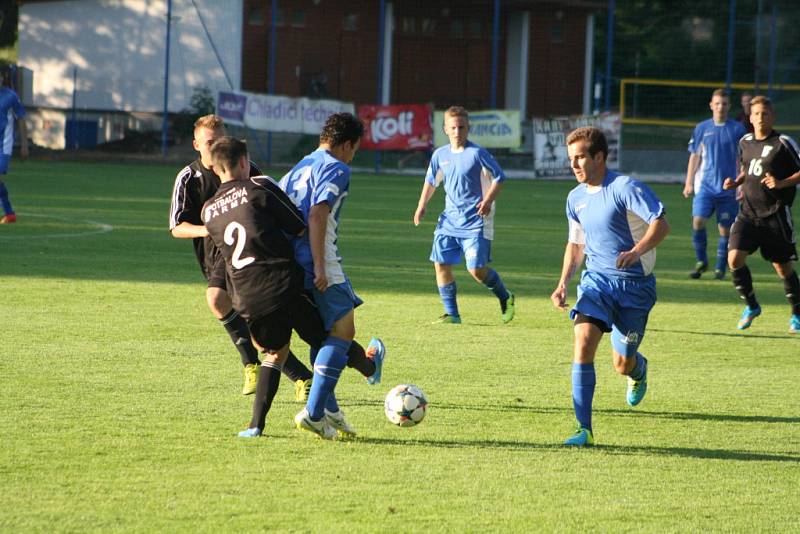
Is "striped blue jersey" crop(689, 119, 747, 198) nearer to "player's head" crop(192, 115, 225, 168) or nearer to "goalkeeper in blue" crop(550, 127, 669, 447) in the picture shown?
"goalkeeper in blue" crop(550, 127, 669, 447)

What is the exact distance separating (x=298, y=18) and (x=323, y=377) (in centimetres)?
3182

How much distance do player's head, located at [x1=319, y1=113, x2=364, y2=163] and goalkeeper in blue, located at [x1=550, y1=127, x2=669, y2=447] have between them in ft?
3.74

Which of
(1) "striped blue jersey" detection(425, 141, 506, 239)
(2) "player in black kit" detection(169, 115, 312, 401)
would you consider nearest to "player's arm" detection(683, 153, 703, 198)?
(1) "striped blue jersey" detection(425, 141, 506, 239)

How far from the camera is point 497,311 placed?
11516 millimetres

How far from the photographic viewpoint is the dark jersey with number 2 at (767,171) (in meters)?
10.6

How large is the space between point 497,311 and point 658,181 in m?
21.5

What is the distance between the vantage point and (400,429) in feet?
22.2

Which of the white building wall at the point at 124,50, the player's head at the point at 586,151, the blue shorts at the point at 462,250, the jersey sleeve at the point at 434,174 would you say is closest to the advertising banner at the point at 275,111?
the white building wall at the point at 124,50

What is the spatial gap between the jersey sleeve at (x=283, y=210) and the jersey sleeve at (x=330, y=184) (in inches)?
6.6

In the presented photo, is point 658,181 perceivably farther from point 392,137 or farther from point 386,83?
point 386,83

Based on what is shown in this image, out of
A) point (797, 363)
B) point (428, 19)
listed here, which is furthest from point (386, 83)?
point (797, 363)

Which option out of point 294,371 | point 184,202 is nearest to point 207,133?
point 184,202

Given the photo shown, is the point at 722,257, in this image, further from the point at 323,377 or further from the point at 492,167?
the point at 323,377

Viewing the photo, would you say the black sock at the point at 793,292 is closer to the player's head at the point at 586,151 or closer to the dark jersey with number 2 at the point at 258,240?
the player's head at the point at 586,151
